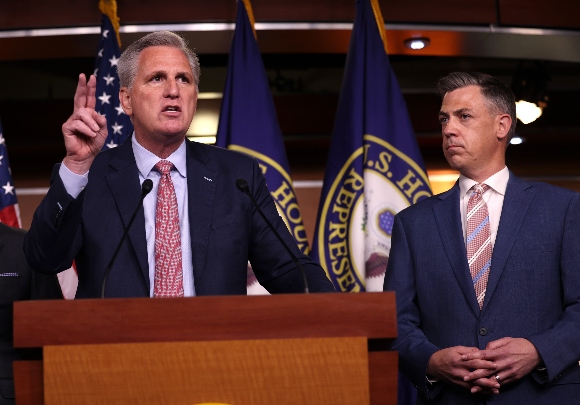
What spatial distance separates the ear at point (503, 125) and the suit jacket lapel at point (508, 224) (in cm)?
21

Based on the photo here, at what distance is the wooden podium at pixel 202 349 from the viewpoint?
160 cm

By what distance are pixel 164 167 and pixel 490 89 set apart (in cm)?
128

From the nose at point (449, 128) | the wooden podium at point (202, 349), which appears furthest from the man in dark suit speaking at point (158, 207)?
the nose at point (449, 128)

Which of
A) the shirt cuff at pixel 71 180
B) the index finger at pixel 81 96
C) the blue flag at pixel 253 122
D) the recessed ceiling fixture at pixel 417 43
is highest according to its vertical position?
the recessed ceiling fixture at pixel 417 43

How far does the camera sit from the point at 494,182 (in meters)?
2.87

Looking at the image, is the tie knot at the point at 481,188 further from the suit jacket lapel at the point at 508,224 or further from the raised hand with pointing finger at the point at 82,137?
the raised hand with pointing finger at the point at 82,137

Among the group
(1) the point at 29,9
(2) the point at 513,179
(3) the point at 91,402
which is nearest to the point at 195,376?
(3) the point at 91,402

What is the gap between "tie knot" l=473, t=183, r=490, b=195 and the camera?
286cm

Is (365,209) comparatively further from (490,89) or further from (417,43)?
(417,43)

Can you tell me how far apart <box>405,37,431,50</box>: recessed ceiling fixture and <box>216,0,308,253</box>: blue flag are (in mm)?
1054

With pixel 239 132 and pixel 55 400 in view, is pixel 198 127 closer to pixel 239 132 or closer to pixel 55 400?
pixel 239 132

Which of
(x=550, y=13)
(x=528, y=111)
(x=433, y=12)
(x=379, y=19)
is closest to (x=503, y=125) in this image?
(x=379, y=19)

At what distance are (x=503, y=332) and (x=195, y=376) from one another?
4.34 ft

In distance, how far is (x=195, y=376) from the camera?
5.26ft
